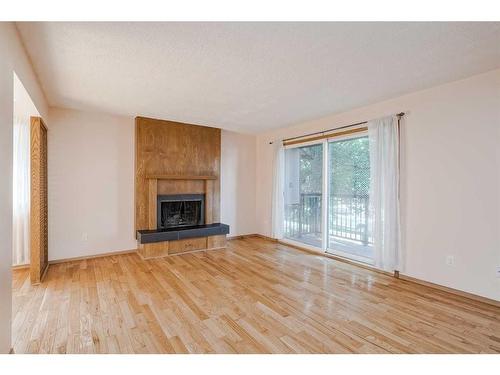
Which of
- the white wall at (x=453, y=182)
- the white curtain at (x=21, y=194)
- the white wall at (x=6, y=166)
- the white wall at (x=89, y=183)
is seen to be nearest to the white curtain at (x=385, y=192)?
the white wall at (x=453, y=182)

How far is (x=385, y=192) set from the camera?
10.8 feet

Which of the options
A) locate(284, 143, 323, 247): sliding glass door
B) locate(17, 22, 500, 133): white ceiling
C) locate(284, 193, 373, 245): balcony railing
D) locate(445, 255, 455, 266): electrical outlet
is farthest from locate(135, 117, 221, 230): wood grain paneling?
locate(445, 255, 455, 266): electrical outlet

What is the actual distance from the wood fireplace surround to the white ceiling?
96 centimetres

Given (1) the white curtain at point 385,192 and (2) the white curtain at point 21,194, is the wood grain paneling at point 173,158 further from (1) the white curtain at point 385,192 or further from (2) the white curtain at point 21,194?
(1) the white curtain at point 385,192

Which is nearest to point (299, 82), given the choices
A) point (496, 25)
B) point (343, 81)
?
point (343, 81)

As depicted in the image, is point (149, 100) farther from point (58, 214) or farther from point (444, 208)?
point (444, 208)

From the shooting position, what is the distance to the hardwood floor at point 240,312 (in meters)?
→ 1.84

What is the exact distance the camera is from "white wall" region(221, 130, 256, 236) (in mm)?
5379

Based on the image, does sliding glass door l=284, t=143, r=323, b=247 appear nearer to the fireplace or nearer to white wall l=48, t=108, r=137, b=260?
the fireplace

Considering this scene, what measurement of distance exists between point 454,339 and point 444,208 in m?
1.46

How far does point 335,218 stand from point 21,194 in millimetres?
4705

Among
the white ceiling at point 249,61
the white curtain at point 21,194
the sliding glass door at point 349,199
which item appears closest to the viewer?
the white ceiling at point 249,61

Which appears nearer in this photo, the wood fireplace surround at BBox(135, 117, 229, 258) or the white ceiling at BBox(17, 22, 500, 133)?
the white ceiling at BBox(17, 22, 500, 133)

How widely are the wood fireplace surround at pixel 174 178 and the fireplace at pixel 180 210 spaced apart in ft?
0.29
